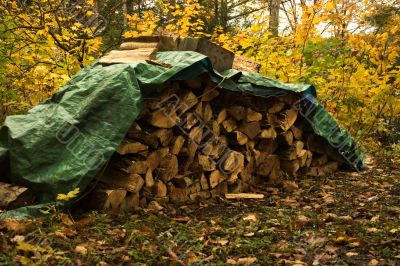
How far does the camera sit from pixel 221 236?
296 centimetres

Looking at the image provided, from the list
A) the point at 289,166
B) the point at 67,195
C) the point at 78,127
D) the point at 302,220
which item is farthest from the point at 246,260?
the point at 289,166

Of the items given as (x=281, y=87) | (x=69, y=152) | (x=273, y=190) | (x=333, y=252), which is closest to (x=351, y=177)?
(x=273, y=190)

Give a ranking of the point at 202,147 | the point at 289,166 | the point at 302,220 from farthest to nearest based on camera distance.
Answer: the point at 289,166 → the point at 202,147 → the point at 302,220

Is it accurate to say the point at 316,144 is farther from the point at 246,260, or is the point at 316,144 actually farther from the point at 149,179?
the point at 246,260

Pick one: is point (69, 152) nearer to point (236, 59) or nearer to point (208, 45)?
point (208, 45)

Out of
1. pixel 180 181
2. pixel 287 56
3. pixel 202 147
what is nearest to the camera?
pixel 180 181

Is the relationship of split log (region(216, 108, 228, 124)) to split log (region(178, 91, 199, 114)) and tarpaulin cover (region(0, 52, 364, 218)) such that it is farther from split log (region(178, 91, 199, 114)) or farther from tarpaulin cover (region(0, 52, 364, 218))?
tarpaulin cover (region(0, 52, 364, 218))

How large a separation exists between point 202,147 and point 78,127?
4.61 ft

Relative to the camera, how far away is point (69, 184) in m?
2.91

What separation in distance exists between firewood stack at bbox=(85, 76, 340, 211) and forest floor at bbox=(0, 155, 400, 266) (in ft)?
0.70

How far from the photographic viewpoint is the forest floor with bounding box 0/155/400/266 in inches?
92.3

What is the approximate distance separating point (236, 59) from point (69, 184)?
9.90 feet

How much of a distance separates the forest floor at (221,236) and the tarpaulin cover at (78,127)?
317mm

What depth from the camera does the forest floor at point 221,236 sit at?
7.69 ft
